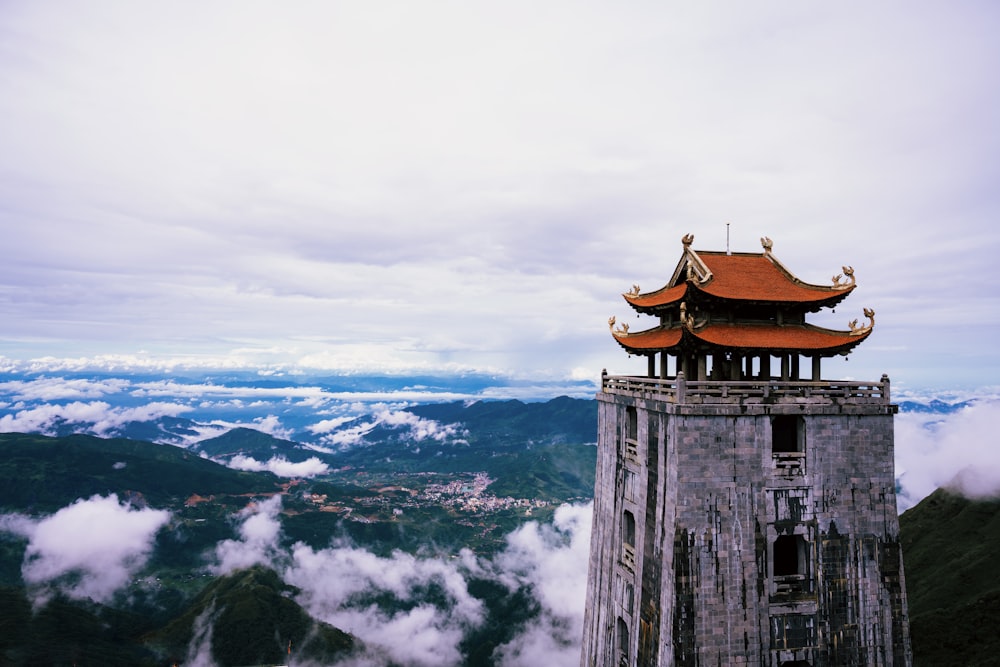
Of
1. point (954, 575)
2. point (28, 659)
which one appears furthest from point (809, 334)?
point (28, 659)

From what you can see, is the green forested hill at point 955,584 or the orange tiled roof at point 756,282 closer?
the orange tiled roof at point 756,282

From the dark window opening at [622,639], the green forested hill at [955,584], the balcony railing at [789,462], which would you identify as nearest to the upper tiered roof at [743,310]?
the balcony railing at [789,462]

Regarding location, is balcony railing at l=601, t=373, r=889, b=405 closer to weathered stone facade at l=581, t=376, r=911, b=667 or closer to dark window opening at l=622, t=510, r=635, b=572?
weathered stone facade at l=581, t=376, r=911, b=667

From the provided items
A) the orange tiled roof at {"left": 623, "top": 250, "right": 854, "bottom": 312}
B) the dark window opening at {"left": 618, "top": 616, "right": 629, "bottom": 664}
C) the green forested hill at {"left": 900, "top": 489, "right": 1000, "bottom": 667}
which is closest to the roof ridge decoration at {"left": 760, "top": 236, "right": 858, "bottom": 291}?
the orange tiled roof at {"left": 623, "top": 250, "right": 854, "bottom": 312}

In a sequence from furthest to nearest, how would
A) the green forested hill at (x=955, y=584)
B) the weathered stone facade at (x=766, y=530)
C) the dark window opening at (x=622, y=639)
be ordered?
1. the green forested hill at (x=955, y=584)
2. the dark window opening at (x=622, y=639)
3. the weathered stone facade at (x=766, y=530)

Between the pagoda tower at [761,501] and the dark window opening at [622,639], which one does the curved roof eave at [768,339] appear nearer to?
the pagoda tower at [761,501]

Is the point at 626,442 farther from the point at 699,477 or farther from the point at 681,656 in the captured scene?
the point at 681,656
